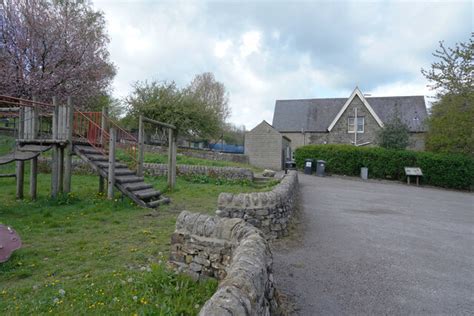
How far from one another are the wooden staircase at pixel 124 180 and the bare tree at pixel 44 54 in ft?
33.6

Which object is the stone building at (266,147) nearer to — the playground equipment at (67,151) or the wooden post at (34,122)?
the playground equipment at (67,151)

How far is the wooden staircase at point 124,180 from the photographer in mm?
7973

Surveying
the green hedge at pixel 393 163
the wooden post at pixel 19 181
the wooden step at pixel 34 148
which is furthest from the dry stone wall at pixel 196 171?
the green hedge at pixel 393 163

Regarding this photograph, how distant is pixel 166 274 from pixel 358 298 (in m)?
2.42

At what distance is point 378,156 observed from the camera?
68.0ft

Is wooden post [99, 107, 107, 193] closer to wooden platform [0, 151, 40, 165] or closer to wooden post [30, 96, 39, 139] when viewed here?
wooden post [30, 96, 39, 139]

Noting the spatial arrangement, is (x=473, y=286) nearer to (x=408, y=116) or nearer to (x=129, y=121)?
(x=129, y=121)

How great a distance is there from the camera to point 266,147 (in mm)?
27016

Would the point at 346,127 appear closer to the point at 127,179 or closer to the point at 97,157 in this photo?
the point at 127,179

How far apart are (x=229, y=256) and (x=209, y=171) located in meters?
11.1

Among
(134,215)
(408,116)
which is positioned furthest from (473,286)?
(408,116)

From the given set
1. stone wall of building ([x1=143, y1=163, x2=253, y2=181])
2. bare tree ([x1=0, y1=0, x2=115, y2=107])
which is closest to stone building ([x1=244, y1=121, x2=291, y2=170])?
stone wall of building ([x1=143, y1=163, x2=253, y2=181])

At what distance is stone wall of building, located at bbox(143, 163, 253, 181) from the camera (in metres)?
14.3

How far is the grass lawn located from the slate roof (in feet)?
91.3
